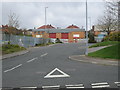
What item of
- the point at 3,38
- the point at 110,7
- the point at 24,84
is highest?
the point at 110,7

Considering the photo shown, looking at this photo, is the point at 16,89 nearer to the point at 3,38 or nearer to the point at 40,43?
the point at 3,38

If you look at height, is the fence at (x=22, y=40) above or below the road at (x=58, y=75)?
above

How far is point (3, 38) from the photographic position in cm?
2655

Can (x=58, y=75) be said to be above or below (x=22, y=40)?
below

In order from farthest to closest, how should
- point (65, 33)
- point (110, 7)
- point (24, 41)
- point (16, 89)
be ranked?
point (65, 33)
point (24, 41)
point (110, 7)
point (16, 89)

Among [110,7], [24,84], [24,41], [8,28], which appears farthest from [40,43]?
[24,84]

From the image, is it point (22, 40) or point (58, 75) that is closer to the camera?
point (58, 75)

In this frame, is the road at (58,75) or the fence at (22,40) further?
the fence at (22,40)

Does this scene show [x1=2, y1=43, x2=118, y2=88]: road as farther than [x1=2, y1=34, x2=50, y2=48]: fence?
No

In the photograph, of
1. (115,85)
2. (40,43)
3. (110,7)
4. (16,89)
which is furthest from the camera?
(40,43)

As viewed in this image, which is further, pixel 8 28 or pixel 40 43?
pixel 40 43

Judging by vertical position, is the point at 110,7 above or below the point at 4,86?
above

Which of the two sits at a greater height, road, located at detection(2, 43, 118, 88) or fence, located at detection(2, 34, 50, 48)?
fence, located at detection(2, 34, 50, 48)

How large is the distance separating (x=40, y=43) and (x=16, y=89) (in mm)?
38813
